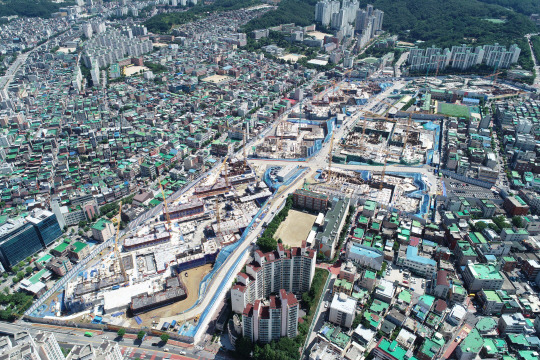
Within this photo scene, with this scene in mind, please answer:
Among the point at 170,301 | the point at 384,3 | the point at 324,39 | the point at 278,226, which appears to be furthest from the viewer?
the point at 384,3

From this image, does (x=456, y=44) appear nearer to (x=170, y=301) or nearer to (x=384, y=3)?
(x=384, y=3)

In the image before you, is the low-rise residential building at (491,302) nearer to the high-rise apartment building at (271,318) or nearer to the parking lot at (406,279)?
the parking lot at (406,279)

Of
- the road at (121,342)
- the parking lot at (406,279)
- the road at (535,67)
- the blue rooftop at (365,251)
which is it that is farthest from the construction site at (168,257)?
the road at (535,67)

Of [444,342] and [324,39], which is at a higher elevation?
[324,39]

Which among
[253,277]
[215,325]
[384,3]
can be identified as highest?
[384,3]

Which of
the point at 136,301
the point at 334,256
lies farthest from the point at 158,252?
the point at 334,256

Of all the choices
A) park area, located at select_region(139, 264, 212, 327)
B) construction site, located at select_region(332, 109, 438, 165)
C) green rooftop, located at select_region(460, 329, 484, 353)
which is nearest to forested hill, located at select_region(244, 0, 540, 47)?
construction site, located at select_region(332, 109, 438, 165)
